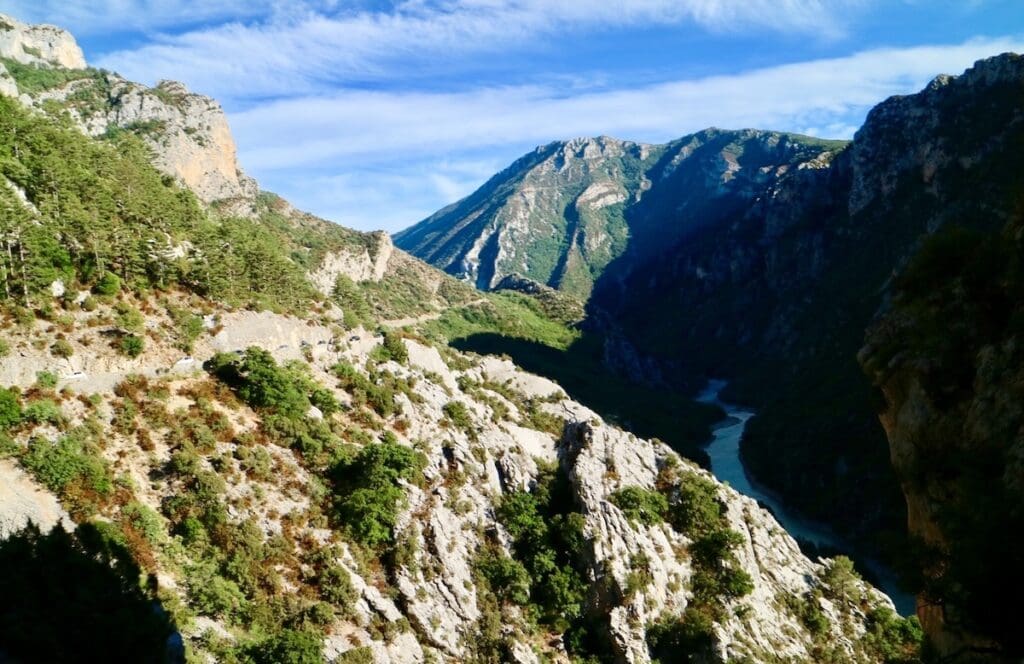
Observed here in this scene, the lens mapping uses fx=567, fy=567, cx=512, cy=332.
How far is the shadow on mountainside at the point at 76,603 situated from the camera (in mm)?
19906

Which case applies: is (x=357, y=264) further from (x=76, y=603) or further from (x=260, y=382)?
(x=76, y=603)

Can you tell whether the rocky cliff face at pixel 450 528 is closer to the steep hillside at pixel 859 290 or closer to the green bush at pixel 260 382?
the green bush at pixel 260 382

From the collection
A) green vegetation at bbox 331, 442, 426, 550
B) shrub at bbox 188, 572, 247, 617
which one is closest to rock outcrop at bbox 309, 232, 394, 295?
green vegetation at bbox 331, 442, 426, 550

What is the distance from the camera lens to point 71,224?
4038cm

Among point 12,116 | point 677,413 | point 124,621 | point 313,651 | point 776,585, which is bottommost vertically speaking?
point 677,413

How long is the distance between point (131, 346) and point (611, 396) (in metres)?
109

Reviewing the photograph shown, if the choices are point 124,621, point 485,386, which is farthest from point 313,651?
point 485,386

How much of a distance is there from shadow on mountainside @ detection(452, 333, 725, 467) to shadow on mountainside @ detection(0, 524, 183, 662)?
299ft

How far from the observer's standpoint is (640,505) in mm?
45344

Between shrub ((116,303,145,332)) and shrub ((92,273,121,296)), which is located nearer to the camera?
shrub ((116,303,145,332))

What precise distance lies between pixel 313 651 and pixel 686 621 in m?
24.9

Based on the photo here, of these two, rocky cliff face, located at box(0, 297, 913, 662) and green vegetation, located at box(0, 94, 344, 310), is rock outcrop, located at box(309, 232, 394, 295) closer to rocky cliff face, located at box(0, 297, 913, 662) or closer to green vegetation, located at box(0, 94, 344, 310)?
green vegetation, located at box(0, 94, 344, 310)

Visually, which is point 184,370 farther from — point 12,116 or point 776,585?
point 776,585

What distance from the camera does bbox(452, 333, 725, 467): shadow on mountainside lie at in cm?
11925
